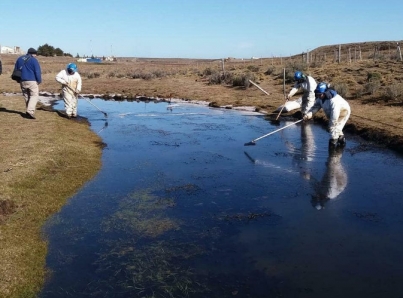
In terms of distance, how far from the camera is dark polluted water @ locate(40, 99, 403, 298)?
230 inches

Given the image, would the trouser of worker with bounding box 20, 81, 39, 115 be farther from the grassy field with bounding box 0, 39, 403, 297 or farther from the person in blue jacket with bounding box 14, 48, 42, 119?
the grassy field with bounding box 0, 39, 403, 297

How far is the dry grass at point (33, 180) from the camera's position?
6.04 meters

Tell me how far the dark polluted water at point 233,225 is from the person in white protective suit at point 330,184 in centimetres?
2

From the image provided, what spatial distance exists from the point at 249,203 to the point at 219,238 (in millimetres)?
1763

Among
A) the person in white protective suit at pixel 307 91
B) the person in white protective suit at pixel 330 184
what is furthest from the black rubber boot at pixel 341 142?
the person in white protective suit at pixel 307 91

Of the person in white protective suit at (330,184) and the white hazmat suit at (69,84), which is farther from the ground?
the white hazmat suit at (69,84)

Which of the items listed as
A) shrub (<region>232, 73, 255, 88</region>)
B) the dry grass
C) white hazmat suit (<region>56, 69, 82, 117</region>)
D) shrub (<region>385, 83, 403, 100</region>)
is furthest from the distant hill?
the dry grass

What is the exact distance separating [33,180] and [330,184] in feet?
20.8

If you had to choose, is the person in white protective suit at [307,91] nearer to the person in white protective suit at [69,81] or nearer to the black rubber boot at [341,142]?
the black rubber boot at [341,142]

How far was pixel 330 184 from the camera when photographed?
389 inches

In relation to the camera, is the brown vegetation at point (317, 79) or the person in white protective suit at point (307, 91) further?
the person in white protective suit at point (307, 91)

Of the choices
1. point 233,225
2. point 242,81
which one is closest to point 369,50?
point 242,81

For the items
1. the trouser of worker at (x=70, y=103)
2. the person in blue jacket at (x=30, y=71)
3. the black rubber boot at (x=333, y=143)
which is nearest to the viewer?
the black rubber boot at (x=333, y=143)

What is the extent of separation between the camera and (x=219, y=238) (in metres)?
7.14
